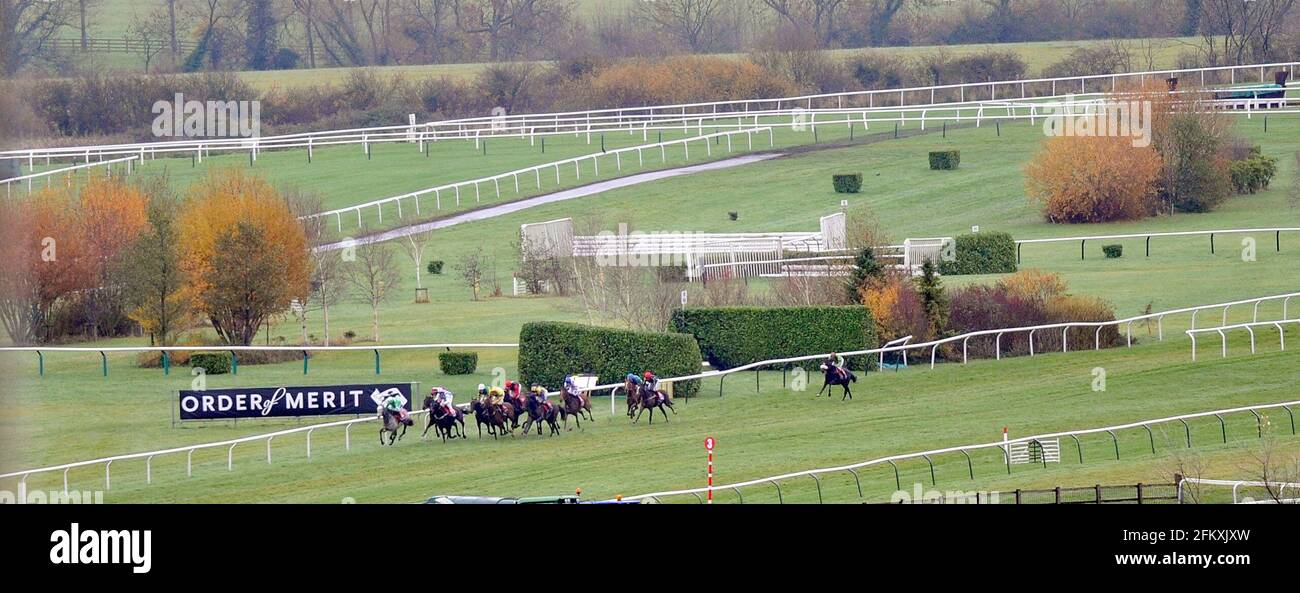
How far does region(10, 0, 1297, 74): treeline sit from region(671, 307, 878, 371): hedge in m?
28.0

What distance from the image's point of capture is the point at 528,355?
27.2m

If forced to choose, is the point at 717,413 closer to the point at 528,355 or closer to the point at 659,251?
the point at 528,355

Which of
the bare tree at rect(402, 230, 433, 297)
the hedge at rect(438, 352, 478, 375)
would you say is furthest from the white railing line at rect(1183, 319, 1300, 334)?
the bare tree at rect(402, 230, 433, 297)

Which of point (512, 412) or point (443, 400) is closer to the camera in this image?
point (443, 400)

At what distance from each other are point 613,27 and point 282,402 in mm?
43814

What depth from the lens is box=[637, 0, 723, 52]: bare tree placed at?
6738 cm

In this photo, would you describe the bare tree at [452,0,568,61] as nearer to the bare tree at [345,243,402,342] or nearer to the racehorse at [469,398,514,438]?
the bare tree at [345,243,402,342]

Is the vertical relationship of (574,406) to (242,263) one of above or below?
below

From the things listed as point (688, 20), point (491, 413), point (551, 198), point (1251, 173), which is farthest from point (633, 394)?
point (688, 20)

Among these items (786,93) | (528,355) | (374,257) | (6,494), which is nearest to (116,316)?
(374,257)

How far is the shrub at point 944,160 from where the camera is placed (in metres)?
50.2

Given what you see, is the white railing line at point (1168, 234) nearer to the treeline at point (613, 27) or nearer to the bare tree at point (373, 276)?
the bare tree at point (373, 276)

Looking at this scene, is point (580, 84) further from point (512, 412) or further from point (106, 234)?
point (512, 412)

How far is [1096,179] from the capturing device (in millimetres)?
42875
